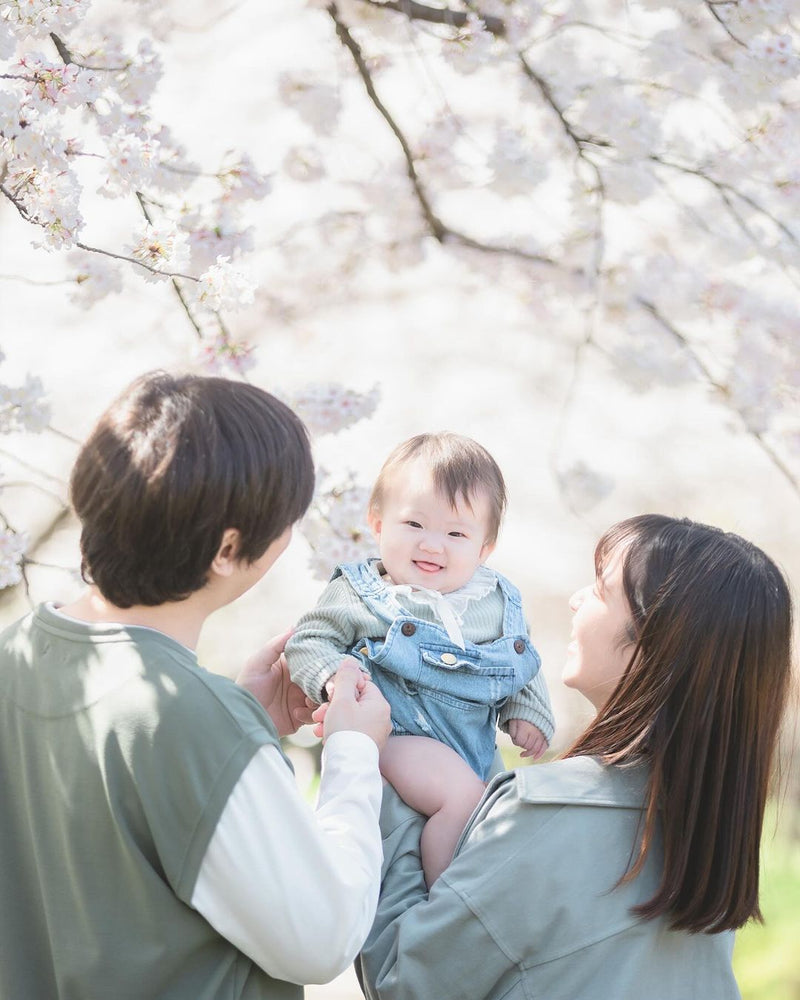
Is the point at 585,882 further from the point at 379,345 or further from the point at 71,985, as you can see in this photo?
the point at 379,345

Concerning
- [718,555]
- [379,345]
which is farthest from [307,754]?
[718,555]

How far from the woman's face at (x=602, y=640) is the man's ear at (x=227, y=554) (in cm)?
45

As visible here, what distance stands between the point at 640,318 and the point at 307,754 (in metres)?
1.87

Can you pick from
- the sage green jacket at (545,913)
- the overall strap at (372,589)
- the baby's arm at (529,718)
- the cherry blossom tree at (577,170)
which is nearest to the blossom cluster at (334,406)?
the cherry blossom tree at (577,170)

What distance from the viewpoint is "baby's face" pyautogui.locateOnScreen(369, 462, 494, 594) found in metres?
1.60

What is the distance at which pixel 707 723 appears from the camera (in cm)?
122

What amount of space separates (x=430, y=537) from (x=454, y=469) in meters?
0.11

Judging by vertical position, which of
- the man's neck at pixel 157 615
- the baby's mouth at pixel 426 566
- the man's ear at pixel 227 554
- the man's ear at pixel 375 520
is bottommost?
the man's ear at pixel 375 520

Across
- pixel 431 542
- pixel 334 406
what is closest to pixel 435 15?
pixel 334 406

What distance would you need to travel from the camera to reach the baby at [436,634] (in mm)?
1421

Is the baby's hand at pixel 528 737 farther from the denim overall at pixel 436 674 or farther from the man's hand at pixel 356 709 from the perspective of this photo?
the man's hand at pixel 356 709

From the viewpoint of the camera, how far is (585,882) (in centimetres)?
121

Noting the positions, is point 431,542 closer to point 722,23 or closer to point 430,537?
point 430,537

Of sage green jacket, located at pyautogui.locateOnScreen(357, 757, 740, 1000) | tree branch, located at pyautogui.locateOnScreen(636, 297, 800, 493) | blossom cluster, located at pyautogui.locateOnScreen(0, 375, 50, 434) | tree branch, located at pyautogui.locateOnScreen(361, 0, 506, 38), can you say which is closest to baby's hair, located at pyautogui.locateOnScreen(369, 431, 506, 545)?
sage green jacket, located at pyautogui.locateOnScreen(357, 757, 740, 1000)
